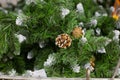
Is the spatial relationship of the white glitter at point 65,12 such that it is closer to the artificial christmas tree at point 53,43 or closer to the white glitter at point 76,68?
the artificial christmas tree at point 53,43

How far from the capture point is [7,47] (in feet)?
2.85

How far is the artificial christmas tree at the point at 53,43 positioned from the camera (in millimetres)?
876

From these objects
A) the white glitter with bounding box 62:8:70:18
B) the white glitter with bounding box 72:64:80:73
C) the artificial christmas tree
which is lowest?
the white glitter with bounding box 72:64:80:73

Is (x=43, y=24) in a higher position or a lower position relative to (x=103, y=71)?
higher

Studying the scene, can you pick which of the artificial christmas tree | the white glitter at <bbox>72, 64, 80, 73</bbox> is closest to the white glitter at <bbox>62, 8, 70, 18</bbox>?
the artificial christmas tree

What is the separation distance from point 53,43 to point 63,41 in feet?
0.28

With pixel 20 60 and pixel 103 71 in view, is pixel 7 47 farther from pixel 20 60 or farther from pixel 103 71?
pixel 103 71

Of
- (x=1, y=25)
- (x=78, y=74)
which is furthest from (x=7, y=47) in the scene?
(x=78, y=74)

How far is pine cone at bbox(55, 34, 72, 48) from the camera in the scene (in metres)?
0.85

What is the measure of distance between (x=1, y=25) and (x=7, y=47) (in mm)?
71

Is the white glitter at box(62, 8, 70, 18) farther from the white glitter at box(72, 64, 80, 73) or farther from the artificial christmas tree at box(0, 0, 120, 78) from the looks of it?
the white glitter at box(72, 64, 80, 73)

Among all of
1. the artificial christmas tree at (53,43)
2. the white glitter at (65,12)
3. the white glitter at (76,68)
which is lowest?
the white glitter at (76,68)

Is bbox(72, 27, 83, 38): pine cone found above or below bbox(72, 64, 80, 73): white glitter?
above

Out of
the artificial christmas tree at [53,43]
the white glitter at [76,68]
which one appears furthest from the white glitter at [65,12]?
the white glitter at [76,68]
